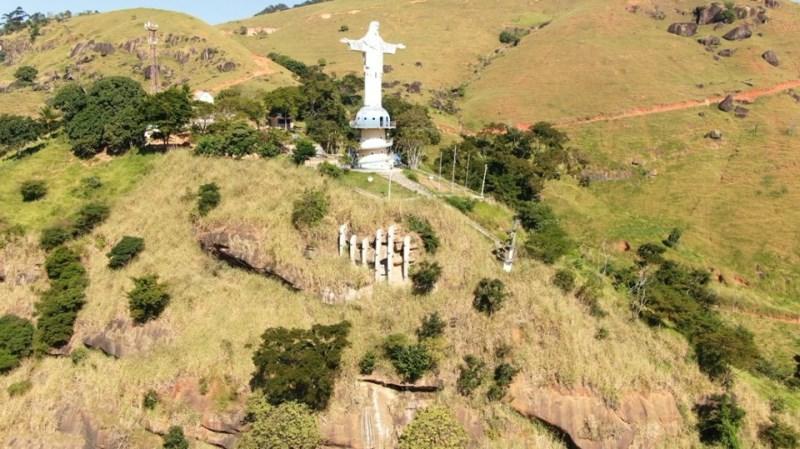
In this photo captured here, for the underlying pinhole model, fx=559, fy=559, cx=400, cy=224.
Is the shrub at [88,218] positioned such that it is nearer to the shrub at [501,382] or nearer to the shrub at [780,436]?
the shrub at [501,382]

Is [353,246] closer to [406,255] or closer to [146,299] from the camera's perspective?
[406,255]

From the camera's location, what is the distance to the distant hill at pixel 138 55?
89.6 m

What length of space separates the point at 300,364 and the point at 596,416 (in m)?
16.7

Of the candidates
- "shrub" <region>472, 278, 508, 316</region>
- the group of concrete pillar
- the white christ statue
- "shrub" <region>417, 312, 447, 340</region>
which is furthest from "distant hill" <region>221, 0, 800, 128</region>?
"shrub" <region>417, 312, 447, 340</region>

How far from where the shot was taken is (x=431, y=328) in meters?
33.4

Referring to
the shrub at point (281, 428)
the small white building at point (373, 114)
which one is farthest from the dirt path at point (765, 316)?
the shrub at point (281, 428)

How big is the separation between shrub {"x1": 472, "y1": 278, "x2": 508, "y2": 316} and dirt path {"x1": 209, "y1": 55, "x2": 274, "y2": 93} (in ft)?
197

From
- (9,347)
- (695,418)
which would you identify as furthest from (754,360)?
(9,347)

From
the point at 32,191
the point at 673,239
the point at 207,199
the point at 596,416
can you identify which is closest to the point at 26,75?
the point at 32,191

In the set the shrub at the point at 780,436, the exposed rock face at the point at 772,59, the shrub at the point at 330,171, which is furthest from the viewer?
the exposed rock face at the point at 772,59

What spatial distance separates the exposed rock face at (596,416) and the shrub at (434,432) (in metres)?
4.52

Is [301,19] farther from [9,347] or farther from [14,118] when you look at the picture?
[9,347]

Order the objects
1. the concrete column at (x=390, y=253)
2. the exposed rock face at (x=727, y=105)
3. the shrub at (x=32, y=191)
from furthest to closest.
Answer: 1. the exposed rock face at (x=727, y=105)
2. the shrub at (x=32, y=191)
3. the concrete column at (x=390, y=253)

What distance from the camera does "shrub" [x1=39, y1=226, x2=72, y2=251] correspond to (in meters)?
40.0
